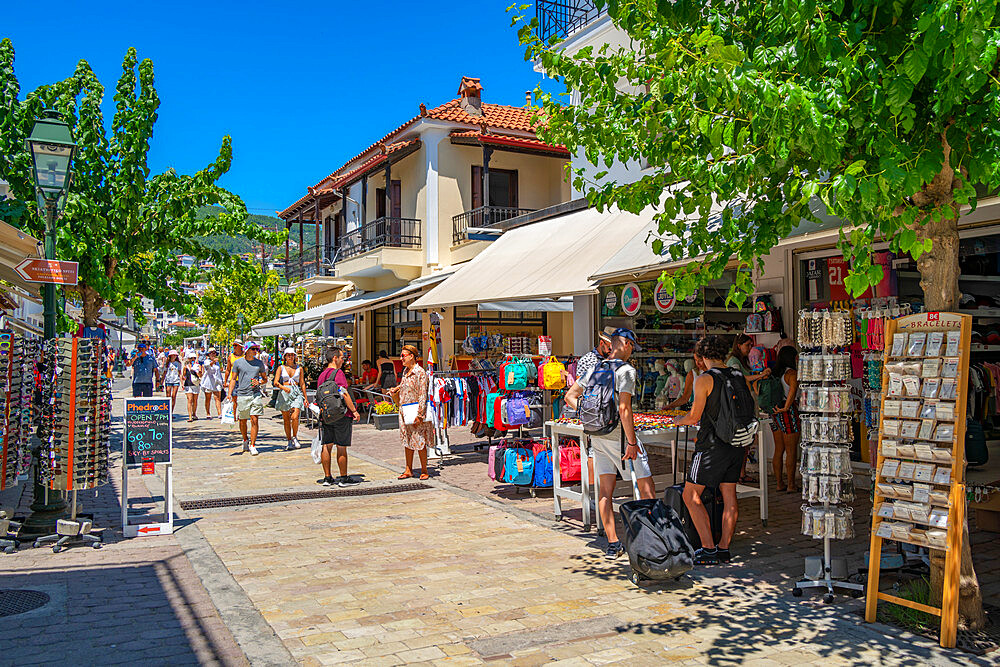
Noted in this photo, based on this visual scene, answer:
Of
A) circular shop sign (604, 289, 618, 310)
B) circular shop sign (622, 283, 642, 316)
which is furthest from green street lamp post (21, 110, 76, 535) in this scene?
circular shop sign (604, 289, 618, 310)

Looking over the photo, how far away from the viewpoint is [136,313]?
49.2ft

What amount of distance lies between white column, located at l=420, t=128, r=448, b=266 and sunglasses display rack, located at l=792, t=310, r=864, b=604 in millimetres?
16543

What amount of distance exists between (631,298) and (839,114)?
752cm

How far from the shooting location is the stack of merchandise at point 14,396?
26.6 ft

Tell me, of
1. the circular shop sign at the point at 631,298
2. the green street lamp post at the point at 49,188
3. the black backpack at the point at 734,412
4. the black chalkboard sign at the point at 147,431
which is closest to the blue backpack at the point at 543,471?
the black backpack at the point at 734,412

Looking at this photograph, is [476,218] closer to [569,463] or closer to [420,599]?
[569,463]

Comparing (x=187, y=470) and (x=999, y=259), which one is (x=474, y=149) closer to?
(x=187, y=470)

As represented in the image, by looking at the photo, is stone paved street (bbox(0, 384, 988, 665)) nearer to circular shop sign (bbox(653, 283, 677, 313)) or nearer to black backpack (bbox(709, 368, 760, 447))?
black backpack (bbox(709, 368, 760, 447))

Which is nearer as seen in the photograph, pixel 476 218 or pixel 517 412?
pixel 517 412

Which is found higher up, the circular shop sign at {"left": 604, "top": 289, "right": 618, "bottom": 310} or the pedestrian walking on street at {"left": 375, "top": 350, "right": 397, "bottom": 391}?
the circular shop sign at {"left": 604, "top": 289, "right": 618, "bottom": 310}

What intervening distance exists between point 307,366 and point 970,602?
19.4 meters

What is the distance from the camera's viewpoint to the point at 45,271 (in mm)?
7215

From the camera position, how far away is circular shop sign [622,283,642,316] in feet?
38.4

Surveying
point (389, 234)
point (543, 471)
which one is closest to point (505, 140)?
point (389, 234)
